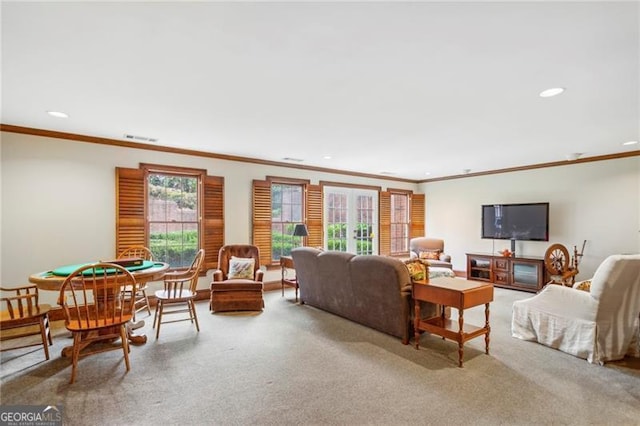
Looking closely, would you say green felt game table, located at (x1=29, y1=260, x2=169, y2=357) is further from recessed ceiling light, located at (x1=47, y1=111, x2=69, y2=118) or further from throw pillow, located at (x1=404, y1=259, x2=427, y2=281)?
throw pillow, located at (x1=404, y1=259, x2=427, y2=281)

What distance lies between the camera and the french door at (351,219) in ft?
23.2

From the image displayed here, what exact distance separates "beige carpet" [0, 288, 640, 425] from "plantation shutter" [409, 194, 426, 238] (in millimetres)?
4958

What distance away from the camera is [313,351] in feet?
10.5

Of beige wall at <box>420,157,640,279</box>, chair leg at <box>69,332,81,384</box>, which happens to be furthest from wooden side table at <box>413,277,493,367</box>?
beige wall at <box>420,157,640,279</box>

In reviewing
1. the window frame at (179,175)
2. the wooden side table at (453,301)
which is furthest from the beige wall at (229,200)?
the wooden side table at (453,301)

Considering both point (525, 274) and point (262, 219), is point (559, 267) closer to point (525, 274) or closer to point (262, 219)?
point (525, 274)

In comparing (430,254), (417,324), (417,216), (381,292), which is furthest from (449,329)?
(417,216)

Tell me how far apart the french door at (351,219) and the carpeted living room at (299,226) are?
1.49m

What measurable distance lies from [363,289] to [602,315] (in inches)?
89.2

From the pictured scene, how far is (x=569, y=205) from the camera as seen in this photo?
5883 mm

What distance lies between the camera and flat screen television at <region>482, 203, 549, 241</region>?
6.06 m

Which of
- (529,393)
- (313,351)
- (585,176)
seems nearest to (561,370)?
(529,393)

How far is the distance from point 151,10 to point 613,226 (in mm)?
7053

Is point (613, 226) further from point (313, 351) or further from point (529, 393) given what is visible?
point (313, 351)
